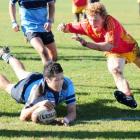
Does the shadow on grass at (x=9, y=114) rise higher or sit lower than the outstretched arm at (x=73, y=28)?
lower

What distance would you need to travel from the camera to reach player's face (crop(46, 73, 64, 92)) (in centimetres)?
751

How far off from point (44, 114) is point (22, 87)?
830 mm

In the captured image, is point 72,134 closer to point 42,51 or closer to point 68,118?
point 68,118

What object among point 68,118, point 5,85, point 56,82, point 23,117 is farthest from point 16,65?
point 68,118

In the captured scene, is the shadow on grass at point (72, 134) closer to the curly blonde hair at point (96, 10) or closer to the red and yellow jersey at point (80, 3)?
the curly blonde hair at point (96, 10)

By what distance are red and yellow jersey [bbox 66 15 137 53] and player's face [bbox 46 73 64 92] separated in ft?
3.93

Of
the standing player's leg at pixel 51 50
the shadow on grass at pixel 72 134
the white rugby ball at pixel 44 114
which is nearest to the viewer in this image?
the shadow on grass at pixel 72 134

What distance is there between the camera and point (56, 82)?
755 centimetres

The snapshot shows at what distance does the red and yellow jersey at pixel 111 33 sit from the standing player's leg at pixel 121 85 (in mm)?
174

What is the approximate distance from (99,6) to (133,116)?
5.31 ft

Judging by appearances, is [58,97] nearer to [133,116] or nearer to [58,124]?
[58,124]

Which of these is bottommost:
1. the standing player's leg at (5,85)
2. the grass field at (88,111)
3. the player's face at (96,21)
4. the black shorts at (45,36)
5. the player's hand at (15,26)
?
the grass field at (88,111)

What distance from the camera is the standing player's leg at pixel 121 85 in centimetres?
839

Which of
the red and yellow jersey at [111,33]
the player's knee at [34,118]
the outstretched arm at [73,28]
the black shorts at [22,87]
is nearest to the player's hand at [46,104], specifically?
the player's knee at [34,118]
